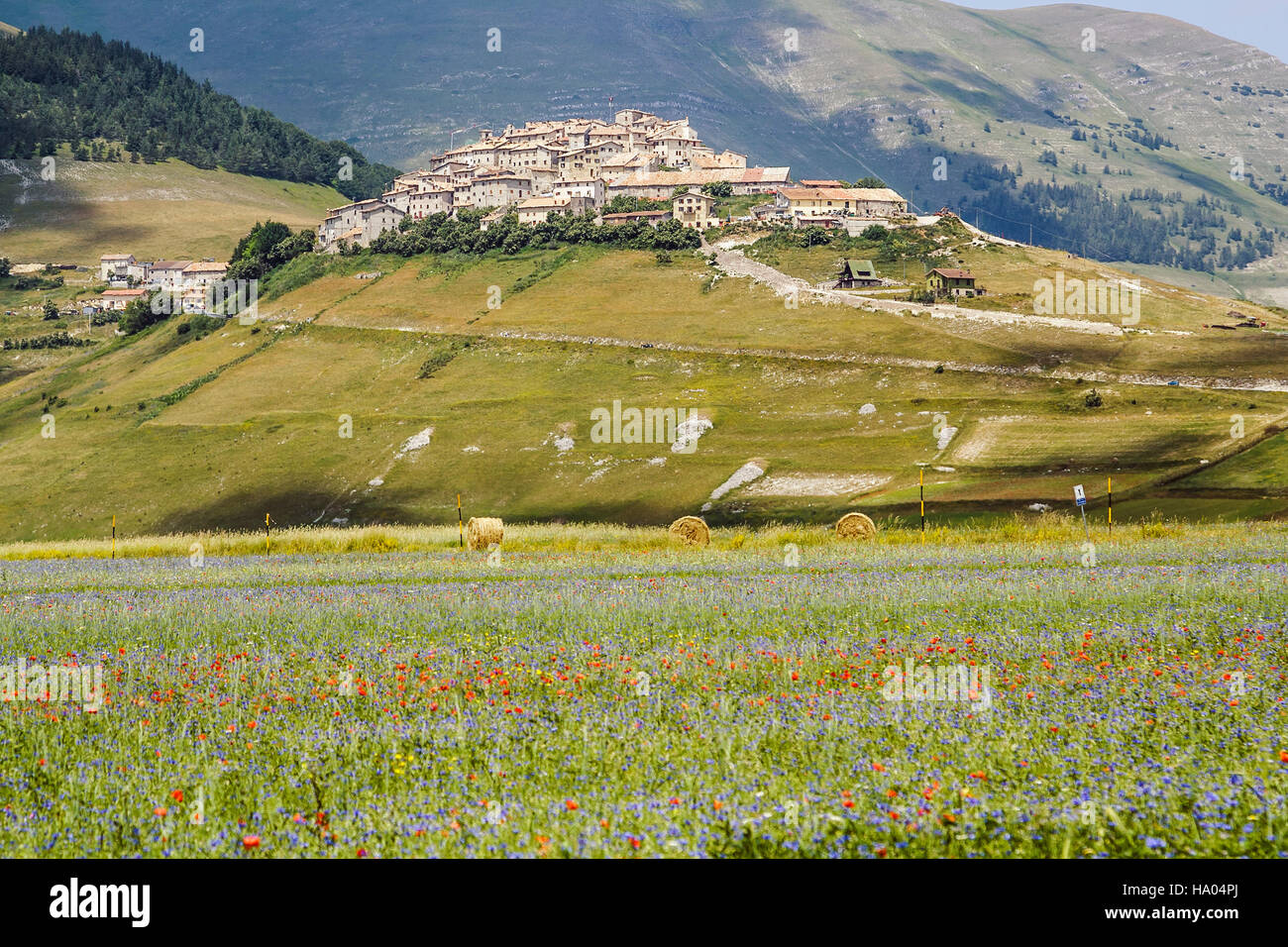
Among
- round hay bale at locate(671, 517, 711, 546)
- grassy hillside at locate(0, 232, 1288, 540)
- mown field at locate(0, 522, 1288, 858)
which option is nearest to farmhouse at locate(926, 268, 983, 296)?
grassy hillside at locate(0, 232, 1288, 540)

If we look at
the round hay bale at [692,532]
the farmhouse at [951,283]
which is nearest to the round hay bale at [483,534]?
the round hay bale at [692,532]

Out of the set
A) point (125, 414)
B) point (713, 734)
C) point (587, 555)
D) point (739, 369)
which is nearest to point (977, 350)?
point (739, 369)

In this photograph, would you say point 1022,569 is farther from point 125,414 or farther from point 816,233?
point 816,233

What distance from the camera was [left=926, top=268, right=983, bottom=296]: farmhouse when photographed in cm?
15150

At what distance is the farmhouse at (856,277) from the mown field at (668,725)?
456 ft

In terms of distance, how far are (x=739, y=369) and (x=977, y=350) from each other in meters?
26.7

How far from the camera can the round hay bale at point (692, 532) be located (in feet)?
176

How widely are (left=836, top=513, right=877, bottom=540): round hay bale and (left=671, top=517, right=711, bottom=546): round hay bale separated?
628 centimetres

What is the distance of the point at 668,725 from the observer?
50.2ft

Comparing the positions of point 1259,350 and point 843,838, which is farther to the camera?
point 1259,350

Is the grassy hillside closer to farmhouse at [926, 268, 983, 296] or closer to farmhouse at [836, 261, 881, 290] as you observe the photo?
farmhouse at [926, 268, 983, 296]

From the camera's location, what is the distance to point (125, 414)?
143875 mm
